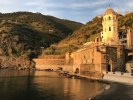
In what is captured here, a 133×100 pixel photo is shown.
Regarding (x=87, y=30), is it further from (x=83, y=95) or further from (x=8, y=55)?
(x=83, y=95)

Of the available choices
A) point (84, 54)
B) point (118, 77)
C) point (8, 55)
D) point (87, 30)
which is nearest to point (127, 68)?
point (118, 77)

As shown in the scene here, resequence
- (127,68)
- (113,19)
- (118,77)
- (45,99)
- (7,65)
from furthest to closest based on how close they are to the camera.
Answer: (7,65) → (113,19) → (127,68) → (118,77) → (45,99)

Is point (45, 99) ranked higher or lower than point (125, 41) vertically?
lower

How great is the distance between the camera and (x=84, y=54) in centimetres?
9781

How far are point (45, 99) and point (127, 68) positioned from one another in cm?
3718

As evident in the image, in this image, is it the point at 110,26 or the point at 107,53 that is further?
the point at 110,26

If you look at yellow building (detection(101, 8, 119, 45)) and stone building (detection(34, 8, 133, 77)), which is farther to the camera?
yellow building (detection(101, 8, 119, 45))

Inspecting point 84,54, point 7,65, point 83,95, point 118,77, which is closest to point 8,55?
point 7,65

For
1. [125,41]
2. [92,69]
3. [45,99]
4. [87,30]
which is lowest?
[45,99]

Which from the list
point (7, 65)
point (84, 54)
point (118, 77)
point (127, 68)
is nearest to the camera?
point (118, 77)

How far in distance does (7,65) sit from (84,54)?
9799 centimetres

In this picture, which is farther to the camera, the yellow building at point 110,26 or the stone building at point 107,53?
the yellow building at point 110,26

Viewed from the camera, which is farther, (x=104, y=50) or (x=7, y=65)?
(x=7, y=65)

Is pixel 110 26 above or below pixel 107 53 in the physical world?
above
